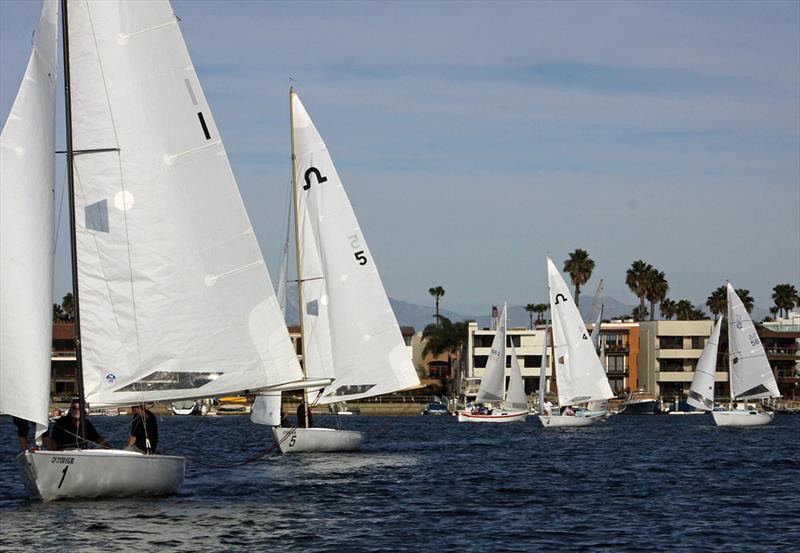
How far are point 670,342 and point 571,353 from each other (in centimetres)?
6653

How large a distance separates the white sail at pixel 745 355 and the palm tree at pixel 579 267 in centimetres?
7070

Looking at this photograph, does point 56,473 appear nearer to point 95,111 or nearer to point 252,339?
point 252,339

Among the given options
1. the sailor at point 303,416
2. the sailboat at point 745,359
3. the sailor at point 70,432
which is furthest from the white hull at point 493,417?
the sailor at point 70,432

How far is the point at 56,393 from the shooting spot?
150 metres

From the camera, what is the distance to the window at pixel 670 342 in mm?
153250

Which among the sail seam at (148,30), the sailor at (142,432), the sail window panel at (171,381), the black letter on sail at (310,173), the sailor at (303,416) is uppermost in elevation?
the sail seam at (148,30)

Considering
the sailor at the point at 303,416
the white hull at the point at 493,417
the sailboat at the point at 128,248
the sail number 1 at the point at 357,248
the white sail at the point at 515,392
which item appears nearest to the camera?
the sailboat at the point at 128,248

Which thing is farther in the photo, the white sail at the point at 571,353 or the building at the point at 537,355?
the building at the point at 537,355

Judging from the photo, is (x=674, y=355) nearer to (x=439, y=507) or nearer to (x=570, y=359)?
(x=570, y=359)

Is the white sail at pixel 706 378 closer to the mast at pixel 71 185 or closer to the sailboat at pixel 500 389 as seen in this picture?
the sailboat at pixel 500 389

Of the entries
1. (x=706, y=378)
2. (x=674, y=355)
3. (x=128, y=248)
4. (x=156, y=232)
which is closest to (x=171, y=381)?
(x=128, y=248)

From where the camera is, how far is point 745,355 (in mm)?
92000

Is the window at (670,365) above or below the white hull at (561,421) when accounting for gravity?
above

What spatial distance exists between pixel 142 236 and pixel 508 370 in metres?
131
